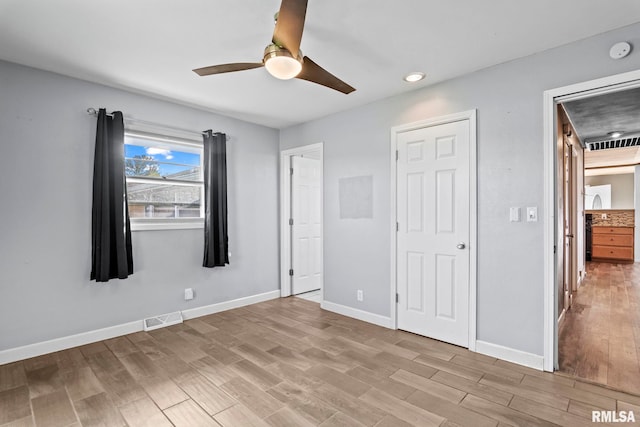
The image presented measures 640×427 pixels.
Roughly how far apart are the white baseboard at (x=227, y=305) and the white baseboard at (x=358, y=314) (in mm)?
891

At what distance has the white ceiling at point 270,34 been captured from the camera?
2018 mm

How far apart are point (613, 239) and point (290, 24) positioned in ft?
32.7

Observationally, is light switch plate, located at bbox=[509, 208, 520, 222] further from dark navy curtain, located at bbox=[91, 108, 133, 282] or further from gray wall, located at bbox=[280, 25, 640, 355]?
dark navy curtain, located at bbox=[91, 108, 133, 282]

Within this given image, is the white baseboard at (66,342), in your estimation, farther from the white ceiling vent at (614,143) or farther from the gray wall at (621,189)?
the gray wall at (621,189)

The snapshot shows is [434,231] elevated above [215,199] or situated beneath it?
situated beneath

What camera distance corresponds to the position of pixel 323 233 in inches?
169

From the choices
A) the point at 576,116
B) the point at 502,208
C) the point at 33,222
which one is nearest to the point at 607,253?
the point at 576,116

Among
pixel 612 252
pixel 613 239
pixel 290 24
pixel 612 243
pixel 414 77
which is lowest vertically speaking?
pixel 612 252

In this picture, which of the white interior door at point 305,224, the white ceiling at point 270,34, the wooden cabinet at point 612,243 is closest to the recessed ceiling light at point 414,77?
the white ceiling at point 270,34

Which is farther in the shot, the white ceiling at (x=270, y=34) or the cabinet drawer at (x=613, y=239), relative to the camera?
the cabinet drawer at (x=613, y=239)

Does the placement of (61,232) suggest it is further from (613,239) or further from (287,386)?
(613,239)

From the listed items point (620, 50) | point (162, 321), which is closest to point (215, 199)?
point (162, 321)

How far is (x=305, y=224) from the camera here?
5.10 m

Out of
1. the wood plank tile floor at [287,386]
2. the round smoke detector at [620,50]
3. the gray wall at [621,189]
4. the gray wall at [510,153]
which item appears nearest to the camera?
the wood plank tile floor at [287,386]
